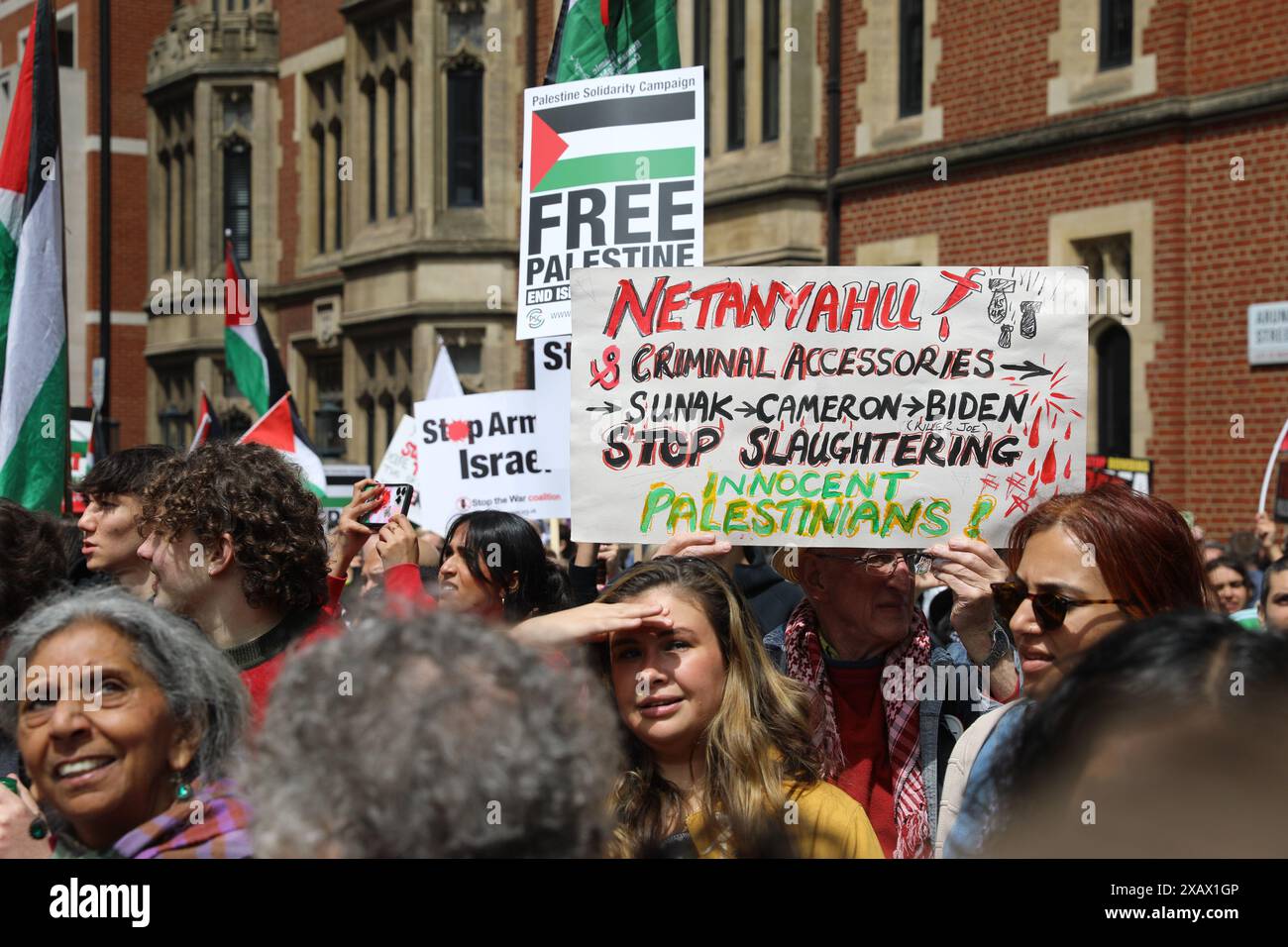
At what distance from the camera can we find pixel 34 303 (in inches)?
247

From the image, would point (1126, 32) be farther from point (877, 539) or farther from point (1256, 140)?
point (877, 539)

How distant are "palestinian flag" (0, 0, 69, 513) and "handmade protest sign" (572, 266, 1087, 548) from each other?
3079mm

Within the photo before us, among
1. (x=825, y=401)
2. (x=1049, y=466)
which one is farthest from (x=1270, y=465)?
(x=825, y=401)

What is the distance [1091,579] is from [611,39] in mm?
4293

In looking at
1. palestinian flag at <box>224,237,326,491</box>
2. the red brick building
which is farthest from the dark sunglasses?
the red brick building

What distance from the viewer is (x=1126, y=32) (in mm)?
13961

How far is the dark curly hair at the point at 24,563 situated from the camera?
13.1ft

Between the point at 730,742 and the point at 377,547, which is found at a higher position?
the point at 377,547

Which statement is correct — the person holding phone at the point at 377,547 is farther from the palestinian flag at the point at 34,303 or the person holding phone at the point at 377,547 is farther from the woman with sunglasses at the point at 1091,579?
the woman with sunglasses at the point at 1091,579

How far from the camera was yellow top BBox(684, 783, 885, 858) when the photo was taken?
2.86 metres

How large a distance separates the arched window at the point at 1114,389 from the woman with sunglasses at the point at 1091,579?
11.7 meters
